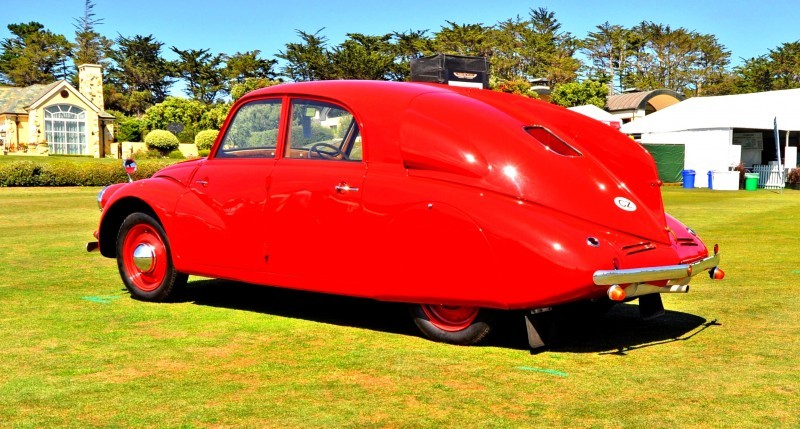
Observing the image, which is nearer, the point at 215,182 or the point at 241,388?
the point at 241,388

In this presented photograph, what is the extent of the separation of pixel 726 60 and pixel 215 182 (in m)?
105

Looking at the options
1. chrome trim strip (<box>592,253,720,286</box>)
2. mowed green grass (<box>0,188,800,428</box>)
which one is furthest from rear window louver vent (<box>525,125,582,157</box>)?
mowed green grass (<box>0,188,800,428</box>)

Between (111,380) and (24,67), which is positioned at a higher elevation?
(24,67)

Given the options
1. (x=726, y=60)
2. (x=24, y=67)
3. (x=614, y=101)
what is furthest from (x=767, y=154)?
(x=24, y=67)

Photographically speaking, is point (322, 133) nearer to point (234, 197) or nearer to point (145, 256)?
point (234, 197)

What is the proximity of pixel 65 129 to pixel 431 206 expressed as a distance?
2237 inches

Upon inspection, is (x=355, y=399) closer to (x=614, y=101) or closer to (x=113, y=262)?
(x=113, y=262)

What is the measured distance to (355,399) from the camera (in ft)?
14.8

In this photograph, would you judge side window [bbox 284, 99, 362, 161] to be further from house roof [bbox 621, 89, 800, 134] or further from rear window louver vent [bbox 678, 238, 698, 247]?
house roof [bbox 621, 89, 800, 134]

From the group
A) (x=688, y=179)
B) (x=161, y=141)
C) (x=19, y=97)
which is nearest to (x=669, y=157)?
(x=688, y=179)

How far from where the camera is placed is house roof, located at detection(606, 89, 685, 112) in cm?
6928

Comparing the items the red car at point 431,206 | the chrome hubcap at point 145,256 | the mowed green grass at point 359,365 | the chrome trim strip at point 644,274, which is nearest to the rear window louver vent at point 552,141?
the red car at point 431,206

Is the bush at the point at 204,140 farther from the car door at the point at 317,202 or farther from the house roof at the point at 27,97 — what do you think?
the car door at the point at 317,202

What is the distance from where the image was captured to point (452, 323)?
19.3 feet
